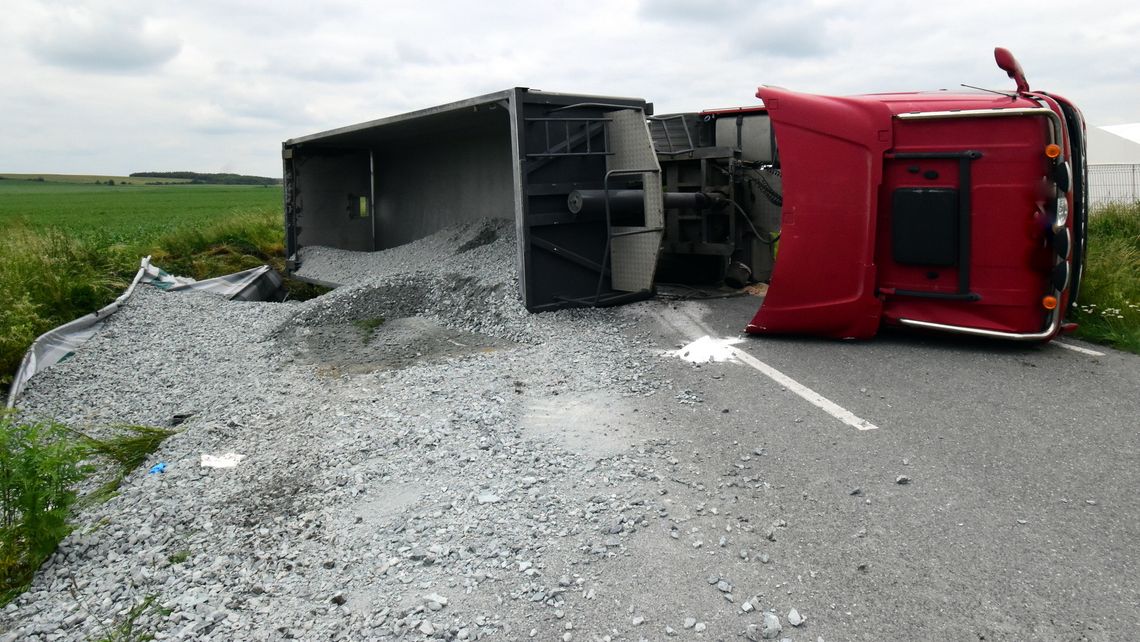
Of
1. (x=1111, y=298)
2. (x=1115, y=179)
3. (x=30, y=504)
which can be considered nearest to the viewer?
(x=30, y=504)

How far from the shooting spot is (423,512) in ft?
13.3

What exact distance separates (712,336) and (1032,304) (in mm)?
2445

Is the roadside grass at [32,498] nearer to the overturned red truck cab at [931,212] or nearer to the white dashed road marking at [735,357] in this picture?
the white dashed road marking at [735,357]

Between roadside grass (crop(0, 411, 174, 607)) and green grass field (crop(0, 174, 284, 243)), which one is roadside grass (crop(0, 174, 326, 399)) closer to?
green grass field (crop(0, 174, 284, 243))

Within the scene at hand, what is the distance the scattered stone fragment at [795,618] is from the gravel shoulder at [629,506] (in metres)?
0.01

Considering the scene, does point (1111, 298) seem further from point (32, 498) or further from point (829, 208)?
point (32, 498)

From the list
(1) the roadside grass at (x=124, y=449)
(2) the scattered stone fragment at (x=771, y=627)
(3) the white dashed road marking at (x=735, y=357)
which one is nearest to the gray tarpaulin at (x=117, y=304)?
(1) the roadside grass at (x=124, y=449)

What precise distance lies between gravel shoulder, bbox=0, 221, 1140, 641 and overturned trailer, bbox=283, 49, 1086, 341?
0.43 meters

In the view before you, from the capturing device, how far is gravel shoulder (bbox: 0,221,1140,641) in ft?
10.2

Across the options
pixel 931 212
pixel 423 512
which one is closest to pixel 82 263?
pixel 423 512

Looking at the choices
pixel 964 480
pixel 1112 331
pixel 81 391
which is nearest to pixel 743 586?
pixel 964 480

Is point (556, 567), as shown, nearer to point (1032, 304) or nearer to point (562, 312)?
point (1032, 304)

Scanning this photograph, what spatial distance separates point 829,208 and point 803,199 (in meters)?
0.22

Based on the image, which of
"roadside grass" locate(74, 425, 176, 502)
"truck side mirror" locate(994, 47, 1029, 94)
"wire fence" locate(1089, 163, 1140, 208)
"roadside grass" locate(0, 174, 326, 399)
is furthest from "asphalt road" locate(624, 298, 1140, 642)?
"wire fence" locate(1089, 163, 1140, 208)
